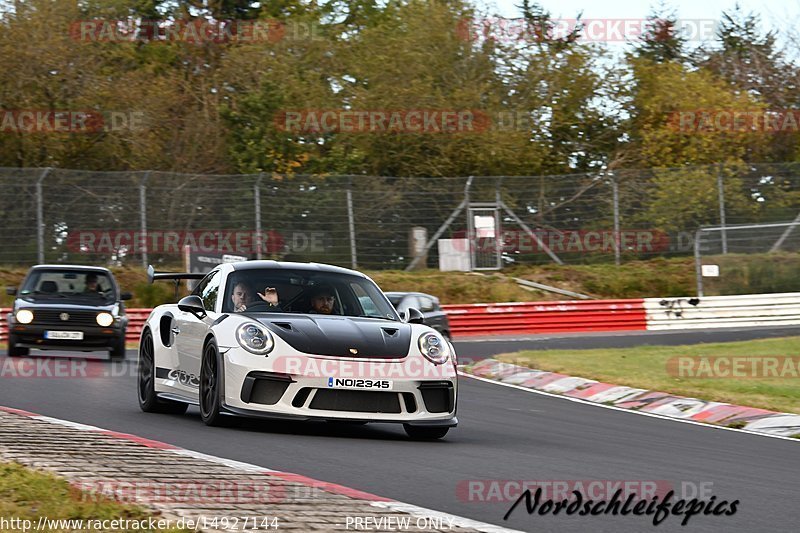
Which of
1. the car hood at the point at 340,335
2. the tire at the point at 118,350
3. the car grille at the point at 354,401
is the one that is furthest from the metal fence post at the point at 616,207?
the car grille at the point at 354,401

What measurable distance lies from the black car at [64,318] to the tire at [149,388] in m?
8.16

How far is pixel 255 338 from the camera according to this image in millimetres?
9492

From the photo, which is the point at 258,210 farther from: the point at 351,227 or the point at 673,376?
the point at 673,376

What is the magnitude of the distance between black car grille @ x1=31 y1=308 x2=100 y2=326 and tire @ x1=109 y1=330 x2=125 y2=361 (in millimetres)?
499

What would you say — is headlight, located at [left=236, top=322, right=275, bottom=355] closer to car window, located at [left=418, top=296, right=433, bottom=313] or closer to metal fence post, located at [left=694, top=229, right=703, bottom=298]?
car window, located at [left=418, top=296, right=433, bottom=313]

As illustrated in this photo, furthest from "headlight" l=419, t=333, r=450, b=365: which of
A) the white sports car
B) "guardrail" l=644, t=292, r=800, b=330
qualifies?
"guardrail" l=644, t=292, r=800, b=330

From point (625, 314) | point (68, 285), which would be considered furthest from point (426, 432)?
point (625, 314)

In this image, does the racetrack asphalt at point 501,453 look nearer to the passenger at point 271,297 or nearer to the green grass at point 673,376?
the passenger at point 271,297

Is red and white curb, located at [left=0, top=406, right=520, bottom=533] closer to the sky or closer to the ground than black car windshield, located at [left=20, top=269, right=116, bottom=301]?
closer to the ground

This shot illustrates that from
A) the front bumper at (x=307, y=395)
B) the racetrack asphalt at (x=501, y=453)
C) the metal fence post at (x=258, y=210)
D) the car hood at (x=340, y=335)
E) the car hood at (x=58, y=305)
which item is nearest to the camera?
the racetrack asphalt at (x=501, y=453)

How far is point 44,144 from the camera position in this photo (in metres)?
39.8

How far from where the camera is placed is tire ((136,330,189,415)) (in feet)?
36.9

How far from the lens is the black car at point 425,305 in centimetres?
2362

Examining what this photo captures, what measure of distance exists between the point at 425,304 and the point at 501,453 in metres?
15.4
